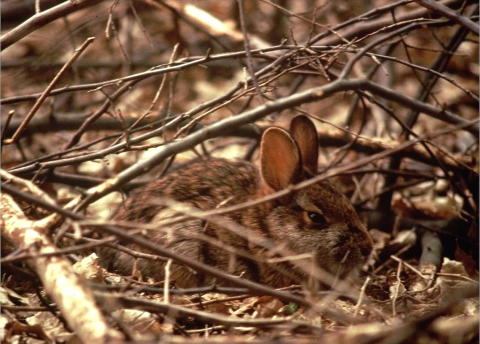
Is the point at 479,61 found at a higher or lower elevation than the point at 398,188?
higher

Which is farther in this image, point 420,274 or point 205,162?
point 205,162

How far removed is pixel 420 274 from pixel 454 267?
1.47 feet

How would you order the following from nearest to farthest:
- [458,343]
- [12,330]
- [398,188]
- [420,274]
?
[458,343], [12,330], [420,274], [398,188]

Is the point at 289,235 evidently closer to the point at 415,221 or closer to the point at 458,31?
the point at 415,221

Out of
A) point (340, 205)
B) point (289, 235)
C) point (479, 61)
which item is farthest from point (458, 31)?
point (479, 61)

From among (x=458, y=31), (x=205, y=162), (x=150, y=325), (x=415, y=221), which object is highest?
(x=458, y=31)

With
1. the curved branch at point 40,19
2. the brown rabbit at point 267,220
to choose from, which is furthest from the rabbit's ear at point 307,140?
the curved branch at point 40,19

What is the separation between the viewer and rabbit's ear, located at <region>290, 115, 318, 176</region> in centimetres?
520

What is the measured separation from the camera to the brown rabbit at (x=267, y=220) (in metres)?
4.63

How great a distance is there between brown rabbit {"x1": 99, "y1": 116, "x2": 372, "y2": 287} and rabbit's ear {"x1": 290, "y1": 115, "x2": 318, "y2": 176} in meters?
0.16

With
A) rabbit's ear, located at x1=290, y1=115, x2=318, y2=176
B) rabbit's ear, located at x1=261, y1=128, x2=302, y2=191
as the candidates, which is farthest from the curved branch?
rabbit's ear, located at x1=290, y1=115, x2=318, y2=176

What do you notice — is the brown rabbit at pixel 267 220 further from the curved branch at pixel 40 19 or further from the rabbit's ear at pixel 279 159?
the curved branch at pixel 40 19

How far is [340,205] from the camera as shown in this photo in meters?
4.88

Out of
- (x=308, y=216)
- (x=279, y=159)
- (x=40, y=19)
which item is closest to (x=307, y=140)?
(x=279, y=159)
